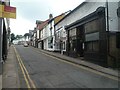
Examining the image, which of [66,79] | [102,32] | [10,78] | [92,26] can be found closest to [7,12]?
[10,78]

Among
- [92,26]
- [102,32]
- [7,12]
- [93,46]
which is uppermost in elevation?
[92,26]

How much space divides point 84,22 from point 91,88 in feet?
50.6

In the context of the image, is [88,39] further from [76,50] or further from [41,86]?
[41,86]

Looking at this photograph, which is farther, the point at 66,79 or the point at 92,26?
the point at 92,26

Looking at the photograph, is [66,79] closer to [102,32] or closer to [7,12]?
[7,12]

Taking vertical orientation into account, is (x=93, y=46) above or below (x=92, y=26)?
below

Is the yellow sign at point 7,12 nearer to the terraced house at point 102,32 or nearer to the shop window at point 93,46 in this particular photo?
the terraced house at point 102,32

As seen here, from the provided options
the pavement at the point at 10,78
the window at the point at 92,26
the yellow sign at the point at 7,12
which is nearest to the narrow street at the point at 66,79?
the pavement at the point at 10,78

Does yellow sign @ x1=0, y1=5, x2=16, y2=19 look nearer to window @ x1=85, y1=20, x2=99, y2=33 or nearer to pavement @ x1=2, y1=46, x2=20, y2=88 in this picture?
pavement @ x1=2, y1=46, x2=20, y2=88

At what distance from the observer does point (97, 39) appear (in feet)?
68.9

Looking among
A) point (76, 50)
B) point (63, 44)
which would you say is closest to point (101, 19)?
point (76, 50)

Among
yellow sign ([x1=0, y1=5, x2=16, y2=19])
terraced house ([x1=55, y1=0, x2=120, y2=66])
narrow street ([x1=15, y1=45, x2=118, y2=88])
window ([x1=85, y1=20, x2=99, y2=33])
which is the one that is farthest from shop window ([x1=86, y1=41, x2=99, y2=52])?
yellow sign ([x1=0, y1=5, x2=16, y2=19])

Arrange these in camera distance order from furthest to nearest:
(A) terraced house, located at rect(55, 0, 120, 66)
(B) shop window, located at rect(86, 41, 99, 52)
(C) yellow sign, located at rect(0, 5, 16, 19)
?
(B) shop window, located at rect(86, 41, 99, 52) → (A) terraced house, located at rect(55, 0, 120, 66) → (C) yellow sign, located at rect(0, 5, 16, 19)

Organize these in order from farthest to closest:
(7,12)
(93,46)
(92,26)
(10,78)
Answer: (92,26) < (93,46) < (10,78) < (7,12)
